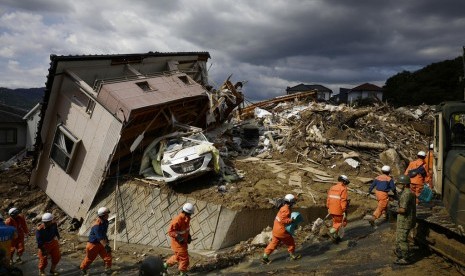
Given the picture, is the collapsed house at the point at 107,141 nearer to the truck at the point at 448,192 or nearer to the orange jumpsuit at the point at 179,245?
the orange jumpsuit at the point at 179,245

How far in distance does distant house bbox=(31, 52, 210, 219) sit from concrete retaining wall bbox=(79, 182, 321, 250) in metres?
1.02

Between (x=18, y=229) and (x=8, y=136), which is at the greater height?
(x=8, y=136)

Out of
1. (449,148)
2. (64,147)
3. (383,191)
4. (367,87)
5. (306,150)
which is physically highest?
(367,87)

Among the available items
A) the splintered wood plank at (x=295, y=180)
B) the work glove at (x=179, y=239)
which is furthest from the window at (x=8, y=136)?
the work glove at (x=179, y=239)

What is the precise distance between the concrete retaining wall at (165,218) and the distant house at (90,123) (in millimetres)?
1015

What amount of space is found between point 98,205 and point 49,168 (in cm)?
292

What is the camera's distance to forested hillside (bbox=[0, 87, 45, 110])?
61616 mm

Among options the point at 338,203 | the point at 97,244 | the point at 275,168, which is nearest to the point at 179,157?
the point at 97,244

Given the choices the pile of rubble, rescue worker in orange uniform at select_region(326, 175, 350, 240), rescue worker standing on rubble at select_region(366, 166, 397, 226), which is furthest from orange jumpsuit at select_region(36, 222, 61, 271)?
rescue worker standing on rubble at select_region(366, 166, 397, 226)

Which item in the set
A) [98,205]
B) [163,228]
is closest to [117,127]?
[98,205]

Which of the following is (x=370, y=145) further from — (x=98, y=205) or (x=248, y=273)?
(x=98, y=205)

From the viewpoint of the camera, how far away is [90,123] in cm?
1216

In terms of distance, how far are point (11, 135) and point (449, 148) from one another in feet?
86.2

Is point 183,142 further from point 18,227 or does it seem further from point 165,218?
point 18,227
